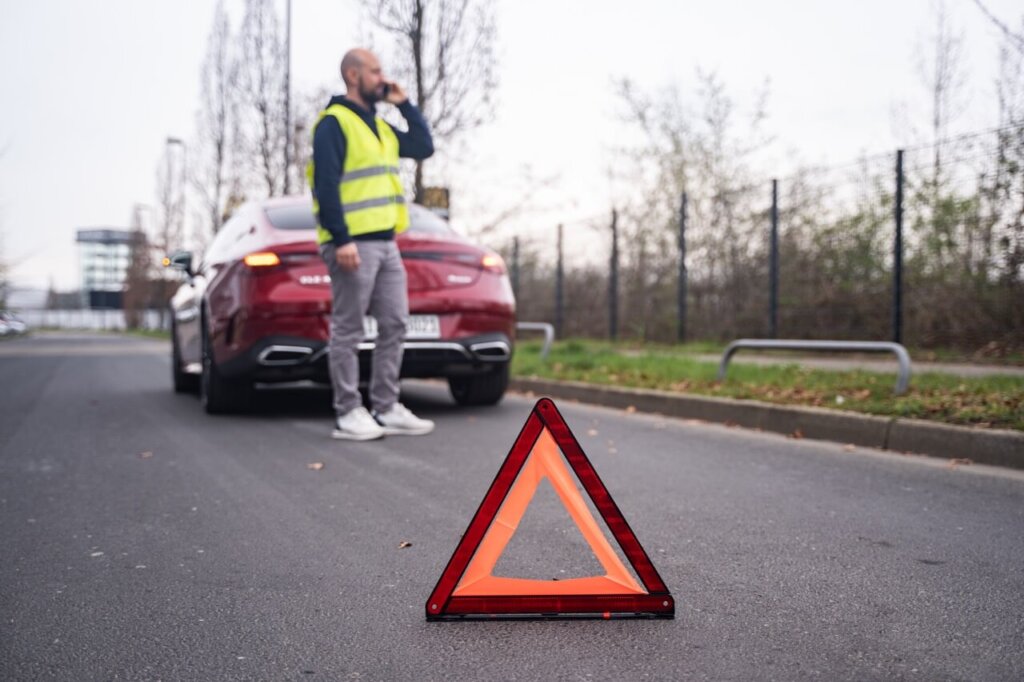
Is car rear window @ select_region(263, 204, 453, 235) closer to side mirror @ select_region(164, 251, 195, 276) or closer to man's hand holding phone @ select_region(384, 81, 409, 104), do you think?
side mirror @ select_region(164, 251, 195, 276)

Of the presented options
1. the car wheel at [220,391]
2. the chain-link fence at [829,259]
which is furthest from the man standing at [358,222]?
the chain-link fence at [829,259]

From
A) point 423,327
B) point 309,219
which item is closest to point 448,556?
point 423,327

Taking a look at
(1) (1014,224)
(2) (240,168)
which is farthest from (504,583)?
(2) (240,168)

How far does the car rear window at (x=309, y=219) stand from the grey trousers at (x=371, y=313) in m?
1.03

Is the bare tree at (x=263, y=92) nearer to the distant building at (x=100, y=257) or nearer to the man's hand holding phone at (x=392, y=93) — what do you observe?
the man's hand holding phone at (x=392, y=93)

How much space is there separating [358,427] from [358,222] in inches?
50.6

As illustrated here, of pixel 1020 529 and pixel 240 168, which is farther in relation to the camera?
pixel 240 168

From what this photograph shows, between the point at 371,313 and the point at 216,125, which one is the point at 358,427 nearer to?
the point at 371,313

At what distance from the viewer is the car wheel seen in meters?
7.36

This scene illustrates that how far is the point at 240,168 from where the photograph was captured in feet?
97.7

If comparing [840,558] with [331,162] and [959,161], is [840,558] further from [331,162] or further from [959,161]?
[959,161]

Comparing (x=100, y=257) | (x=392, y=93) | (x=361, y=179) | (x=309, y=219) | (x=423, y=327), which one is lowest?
(x=423, y=327)

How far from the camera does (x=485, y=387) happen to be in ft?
26.6

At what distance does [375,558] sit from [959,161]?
28.7ft
